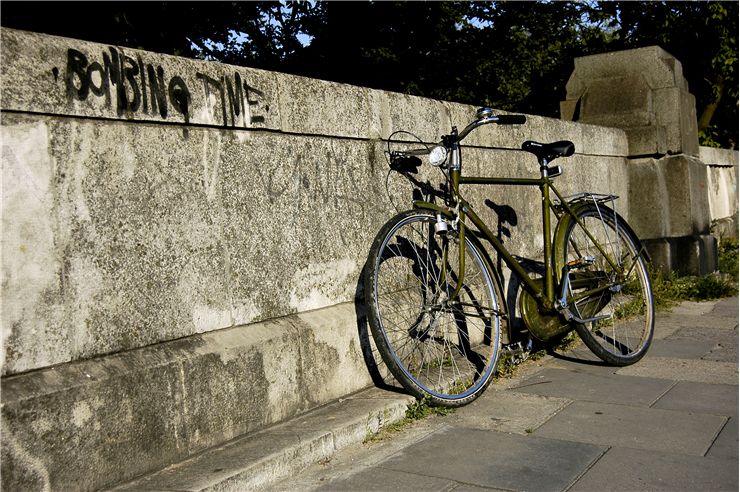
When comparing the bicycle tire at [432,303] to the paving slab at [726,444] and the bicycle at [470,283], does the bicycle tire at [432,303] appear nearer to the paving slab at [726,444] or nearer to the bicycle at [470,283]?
the bicycle at [470,283]

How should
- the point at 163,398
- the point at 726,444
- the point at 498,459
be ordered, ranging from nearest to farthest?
the point at 163,398
the point at 498,459
the point at 726,444

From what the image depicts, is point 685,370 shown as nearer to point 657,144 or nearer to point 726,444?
point 726,444

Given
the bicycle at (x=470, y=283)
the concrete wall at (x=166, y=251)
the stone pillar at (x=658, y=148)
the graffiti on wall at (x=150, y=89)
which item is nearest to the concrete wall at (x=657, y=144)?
the stone pillar at (x=658, y=148)

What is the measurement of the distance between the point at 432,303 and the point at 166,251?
1.48 meters

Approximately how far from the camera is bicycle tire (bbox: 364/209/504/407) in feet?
13.2

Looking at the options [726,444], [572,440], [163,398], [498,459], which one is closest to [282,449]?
[163,398]

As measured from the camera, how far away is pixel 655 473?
299 cm

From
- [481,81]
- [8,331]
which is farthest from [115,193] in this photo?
[481,81]

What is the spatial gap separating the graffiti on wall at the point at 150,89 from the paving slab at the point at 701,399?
2423 mm

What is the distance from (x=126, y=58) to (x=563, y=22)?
19275 millimetres

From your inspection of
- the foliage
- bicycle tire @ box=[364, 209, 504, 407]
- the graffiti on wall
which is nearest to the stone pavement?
bicycle tire @ box=[364, 209, 504, 407]

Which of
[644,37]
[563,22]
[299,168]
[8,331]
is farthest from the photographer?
[563,22]

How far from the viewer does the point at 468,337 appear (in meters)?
4.82

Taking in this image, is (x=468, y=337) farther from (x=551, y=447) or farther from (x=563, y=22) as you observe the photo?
(x=563, y=22)
